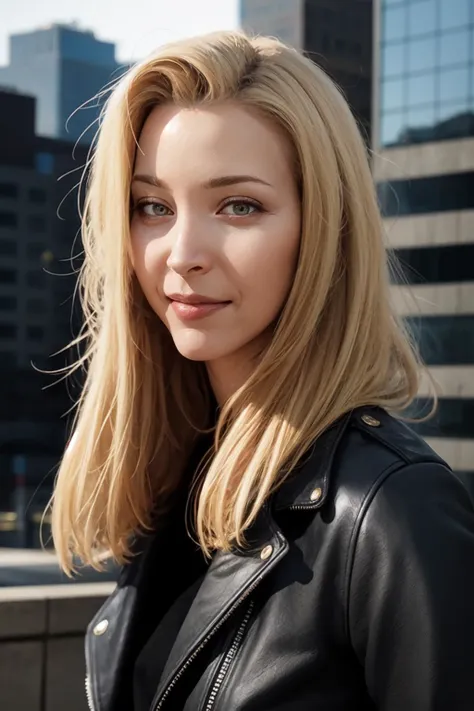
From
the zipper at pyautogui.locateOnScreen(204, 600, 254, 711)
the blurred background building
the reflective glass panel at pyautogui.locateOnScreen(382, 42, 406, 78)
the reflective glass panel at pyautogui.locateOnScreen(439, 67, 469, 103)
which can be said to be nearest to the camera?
the zipper at pyautogui.locateOnScreen(204, 600, 254, 711)

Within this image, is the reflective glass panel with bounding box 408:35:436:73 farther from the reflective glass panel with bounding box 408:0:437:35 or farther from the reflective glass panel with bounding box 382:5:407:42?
the reflective glass panel with bounding box 382:5:407:42

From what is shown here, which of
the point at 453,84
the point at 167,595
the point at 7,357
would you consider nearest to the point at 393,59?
the point at 453,84

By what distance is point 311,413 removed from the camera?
184 cm

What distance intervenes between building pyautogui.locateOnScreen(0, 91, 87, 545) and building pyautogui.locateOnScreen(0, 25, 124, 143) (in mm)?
945

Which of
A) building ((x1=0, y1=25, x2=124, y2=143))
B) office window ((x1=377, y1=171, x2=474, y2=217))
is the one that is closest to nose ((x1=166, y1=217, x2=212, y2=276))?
office window ((x1=377, y1=171, x2=474, y2=217))

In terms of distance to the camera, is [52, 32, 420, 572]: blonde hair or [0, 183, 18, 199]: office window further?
[0, 183, 18, 199]: office window

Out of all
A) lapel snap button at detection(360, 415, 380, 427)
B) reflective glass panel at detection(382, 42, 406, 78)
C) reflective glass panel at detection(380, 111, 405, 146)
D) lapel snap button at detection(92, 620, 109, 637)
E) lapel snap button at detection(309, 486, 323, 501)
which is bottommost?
lapel snap button at detection(92, 620, 109, 637)

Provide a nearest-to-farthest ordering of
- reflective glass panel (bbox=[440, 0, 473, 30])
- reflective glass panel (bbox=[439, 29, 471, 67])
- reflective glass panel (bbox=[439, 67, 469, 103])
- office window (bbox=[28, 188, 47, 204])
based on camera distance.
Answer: reflective glass panel (bbox=[439, 67, 469, 103]) < reflective glass panel (bbox=[439, 29, 471, 67]) < reflective glass panel (bbox=[440, 0, 473, 30]) < office window (bbox=[28, 188, 47, 204])

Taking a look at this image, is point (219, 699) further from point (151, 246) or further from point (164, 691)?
point (151, 246)

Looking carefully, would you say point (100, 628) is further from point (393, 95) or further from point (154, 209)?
point (393, 95)

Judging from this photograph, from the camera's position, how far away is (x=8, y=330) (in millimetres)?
57031

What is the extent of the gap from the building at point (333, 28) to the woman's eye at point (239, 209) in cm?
3672

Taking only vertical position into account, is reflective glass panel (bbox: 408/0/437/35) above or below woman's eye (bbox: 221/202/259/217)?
above

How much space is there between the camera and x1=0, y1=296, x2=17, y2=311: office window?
58.1 meters
